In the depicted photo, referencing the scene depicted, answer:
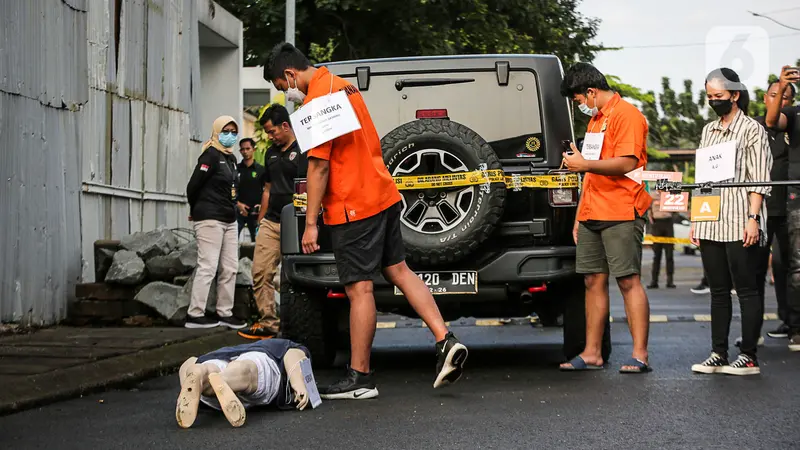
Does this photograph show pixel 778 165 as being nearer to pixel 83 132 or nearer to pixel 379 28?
pixel 83 132

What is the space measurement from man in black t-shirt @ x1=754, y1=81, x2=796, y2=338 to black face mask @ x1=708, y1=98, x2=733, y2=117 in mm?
1547

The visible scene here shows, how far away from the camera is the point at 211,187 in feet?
36.3

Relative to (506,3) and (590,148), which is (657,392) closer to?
(590,148)

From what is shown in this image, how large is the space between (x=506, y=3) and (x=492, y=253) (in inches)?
826

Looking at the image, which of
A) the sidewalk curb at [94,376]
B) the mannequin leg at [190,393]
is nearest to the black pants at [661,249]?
the sidewalk curb at [94,376]

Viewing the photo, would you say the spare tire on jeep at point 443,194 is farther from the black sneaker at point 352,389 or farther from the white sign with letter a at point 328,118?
the black sneaker at point 352,389

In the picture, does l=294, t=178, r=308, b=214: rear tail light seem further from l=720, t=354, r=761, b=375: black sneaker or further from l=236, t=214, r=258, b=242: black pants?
l=236, t=214, r=258, b=242: black pants

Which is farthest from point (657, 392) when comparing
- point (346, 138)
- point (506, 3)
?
point (506, 3)

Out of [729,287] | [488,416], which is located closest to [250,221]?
[729,287]

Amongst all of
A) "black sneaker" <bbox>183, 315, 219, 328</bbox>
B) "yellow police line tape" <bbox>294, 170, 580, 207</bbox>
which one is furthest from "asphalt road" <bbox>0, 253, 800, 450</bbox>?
"black sneaker" <bbox>183, 315, 219, 328</bbox>

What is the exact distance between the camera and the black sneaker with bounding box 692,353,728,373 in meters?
7.80

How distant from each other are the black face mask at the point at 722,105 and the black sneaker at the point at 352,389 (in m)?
2.93

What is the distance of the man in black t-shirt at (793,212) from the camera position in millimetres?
9391

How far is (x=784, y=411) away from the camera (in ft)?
19.8
